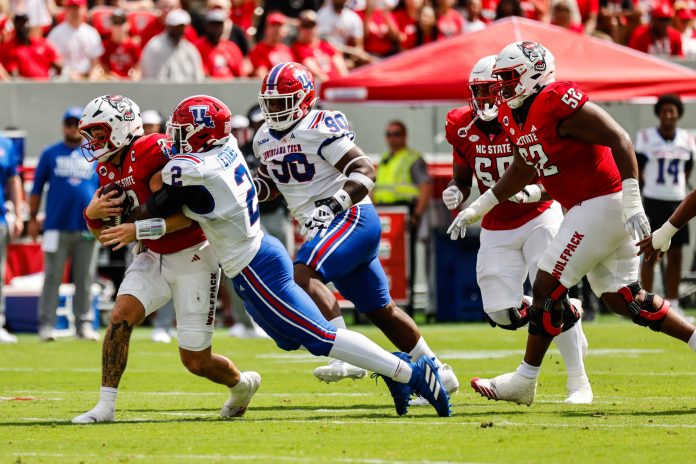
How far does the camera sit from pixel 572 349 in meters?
7.75

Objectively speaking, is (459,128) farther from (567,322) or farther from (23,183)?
(23,183)

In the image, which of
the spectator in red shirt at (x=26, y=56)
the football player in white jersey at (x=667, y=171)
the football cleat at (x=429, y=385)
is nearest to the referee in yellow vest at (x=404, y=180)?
the football player in white jersey at (x=667, y=171)

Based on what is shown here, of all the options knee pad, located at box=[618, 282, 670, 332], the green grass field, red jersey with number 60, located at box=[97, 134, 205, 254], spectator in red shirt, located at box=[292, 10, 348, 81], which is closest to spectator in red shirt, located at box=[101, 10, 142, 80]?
spectator in red shirt, located at box=[292, 10, 348, 81]

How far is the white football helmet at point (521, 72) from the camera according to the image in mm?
7199

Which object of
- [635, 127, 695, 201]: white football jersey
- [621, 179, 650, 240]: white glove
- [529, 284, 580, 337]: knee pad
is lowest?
[635, 127, 695, 201]: white football jersey

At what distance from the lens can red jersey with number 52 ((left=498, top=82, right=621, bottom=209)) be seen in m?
7.05

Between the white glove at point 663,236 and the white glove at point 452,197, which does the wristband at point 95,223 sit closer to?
the white glove at point 452,197

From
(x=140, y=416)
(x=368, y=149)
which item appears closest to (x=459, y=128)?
(x=140, y=416)

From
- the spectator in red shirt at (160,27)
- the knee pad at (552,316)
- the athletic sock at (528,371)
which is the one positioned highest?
the knee pad at (552,316)

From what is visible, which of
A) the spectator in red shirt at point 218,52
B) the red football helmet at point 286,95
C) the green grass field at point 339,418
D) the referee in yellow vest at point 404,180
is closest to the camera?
the green grass field at point 339,418

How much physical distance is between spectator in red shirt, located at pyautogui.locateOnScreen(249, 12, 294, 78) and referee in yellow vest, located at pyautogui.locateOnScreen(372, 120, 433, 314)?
2152 millimetres

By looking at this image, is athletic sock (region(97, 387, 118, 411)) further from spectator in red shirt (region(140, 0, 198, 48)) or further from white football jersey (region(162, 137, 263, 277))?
spectator in red shirt (region(140, 0, 198, 48))

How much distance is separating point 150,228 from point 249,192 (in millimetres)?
541

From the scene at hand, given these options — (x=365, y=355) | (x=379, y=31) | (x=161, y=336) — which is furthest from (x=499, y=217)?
(x=379, y=31)
